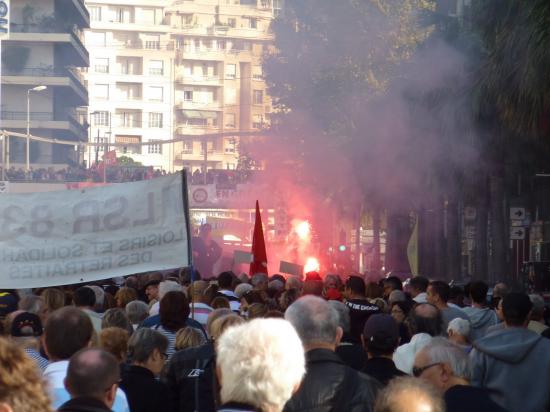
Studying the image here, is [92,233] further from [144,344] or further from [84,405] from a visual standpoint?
[84,405]

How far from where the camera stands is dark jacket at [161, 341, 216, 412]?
6.60 m

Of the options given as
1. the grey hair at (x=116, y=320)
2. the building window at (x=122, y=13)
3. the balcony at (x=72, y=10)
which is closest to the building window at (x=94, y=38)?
the building window at (x=122, y=13)

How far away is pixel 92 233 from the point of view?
9469 mm

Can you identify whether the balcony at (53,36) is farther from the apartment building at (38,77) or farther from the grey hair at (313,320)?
the grey hair at (313,320)

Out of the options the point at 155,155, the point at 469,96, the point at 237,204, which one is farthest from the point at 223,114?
the point at 469,96

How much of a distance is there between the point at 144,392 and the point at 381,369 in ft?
3.80

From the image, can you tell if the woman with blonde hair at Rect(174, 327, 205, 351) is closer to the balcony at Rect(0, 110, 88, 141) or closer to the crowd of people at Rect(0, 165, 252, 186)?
the crowd of people at Rect(0, 165, 252, 186)

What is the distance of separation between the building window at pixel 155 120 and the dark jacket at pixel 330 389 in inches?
4832

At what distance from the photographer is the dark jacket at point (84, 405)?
4.52 meters

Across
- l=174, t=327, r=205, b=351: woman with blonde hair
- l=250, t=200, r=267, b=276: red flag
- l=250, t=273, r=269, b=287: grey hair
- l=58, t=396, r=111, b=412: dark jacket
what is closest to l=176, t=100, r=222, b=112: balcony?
l=250, t=200, r=267, b=276: red flag

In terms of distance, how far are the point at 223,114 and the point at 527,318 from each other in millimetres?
121863

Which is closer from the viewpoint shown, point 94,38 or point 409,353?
point 409,353

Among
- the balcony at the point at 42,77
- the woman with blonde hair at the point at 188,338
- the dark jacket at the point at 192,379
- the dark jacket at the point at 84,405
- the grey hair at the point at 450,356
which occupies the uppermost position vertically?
the balcony at the point at 42,77

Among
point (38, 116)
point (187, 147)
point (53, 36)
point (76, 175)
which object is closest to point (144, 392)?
point (76, 175)
